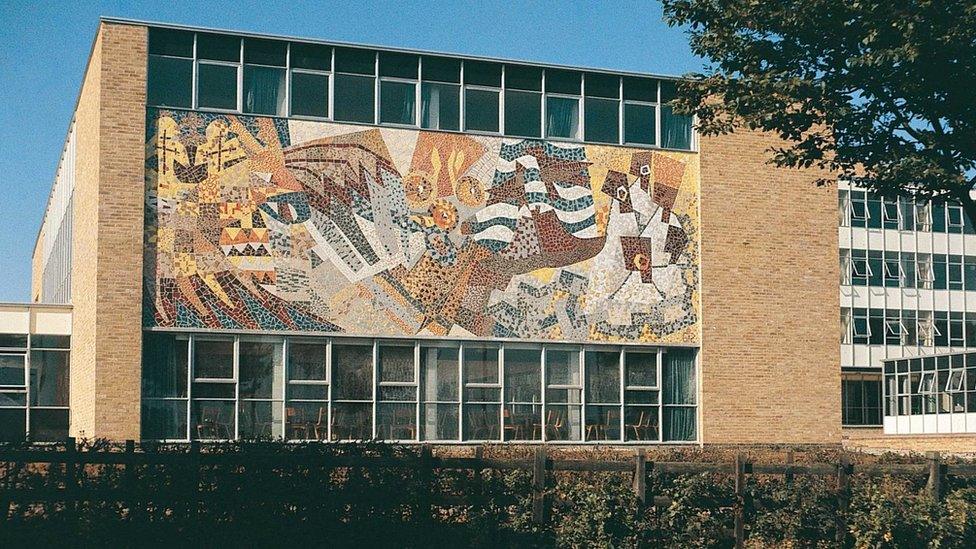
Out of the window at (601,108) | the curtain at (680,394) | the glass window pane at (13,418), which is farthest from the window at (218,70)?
the curtain at (680,394)

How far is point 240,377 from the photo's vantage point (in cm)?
3316

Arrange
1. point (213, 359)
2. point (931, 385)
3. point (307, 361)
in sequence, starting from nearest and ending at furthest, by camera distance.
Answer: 1. point (213, 359)
2. point (307, 361)
3. point (931, 385)

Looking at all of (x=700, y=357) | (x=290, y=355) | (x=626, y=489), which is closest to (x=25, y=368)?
(x=290, y=355)

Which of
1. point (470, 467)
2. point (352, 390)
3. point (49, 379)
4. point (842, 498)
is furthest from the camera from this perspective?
point (49, 379)

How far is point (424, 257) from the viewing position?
114 feet

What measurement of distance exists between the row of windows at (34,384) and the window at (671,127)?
60.4ft

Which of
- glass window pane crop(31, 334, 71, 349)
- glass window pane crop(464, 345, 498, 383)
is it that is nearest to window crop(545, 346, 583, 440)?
glass window pane crop(464, 345, 498, 383)

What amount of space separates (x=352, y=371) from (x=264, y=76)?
820cm

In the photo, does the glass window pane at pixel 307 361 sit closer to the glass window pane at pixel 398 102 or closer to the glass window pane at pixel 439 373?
the glass window pane at pixel 439 373

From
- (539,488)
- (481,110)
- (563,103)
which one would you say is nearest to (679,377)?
(563,103)

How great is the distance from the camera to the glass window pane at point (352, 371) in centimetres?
3412

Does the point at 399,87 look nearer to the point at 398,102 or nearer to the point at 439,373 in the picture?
the point at 398,102

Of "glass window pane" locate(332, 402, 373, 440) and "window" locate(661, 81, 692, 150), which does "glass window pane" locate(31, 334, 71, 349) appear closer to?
"glass window pane" locate(332, 402, 373, 440)

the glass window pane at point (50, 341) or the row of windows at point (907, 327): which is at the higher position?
the row of windows at point (907, 327)
